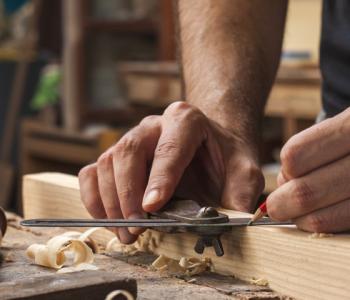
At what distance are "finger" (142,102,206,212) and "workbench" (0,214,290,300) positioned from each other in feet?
0.37

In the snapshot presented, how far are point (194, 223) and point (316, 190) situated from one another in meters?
0.21

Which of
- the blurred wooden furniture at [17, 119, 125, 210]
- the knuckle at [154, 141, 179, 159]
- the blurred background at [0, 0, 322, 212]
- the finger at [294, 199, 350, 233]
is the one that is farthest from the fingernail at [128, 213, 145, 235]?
the blurred wooden furniture at [17, 119, 125, 210]

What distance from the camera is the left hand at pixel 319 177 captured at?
3.37 feet

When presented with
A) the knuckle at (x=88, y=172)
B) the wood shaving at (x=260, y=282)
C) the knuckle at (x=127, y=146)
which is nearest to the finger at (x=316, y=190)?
the wood shaving at (x=260, y=282)

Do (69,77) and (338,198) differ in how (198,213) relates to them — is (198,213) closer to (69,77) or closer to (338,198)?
(338,198)

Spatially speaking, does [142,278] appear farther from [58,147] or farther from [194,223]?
[58,147]

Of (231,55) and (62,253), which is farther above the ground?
(231,55)

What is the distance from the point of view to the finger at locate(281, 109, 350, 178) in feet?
3.35

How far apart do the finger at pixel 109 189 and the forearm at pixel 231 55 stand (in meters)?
0.30

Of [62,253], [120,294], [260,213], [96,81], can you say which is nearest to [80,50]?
[96,81]

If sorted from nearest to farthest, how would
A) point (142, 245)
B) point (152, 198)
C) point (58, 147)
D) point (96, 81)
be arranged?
point (152, 198), point (142, 245), point (58, 147), point (96, 81)

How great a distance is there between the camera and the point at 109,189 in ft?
4.44

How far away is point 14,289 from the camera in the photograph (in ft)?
3.06

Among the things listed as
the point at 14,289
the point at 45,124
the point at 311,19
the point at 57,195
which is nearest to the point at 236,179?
the point at 57,195
